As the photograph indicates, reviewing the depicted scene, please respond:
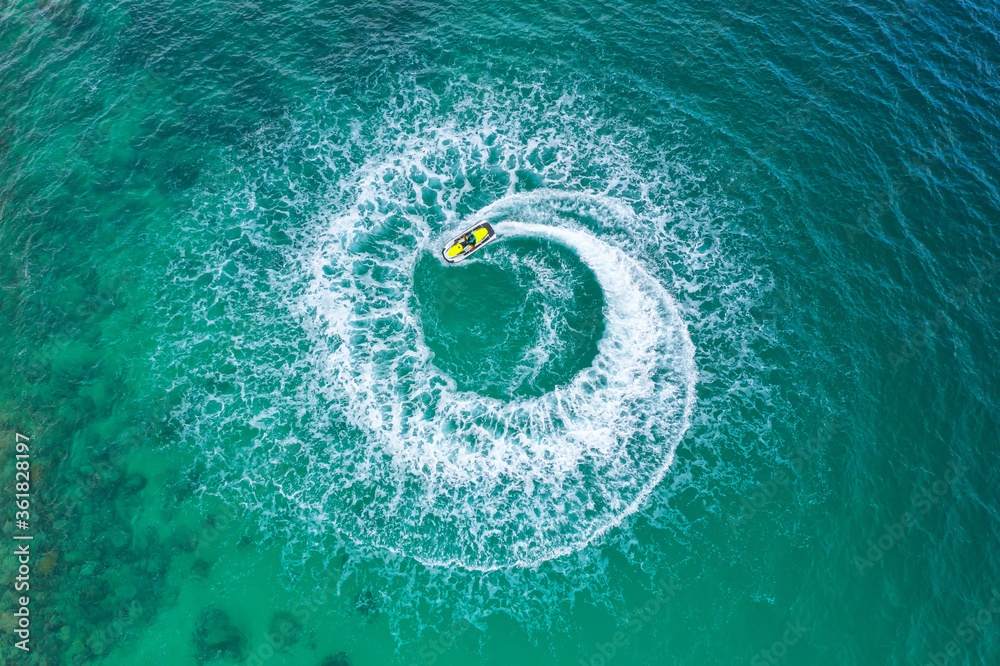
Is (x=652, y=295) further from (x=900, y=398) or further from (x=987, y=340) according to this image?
(x=987, y=340)

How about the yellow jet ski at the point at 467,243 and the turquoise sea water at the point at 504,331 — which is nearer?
the turquoise sea water at the point at 504,331

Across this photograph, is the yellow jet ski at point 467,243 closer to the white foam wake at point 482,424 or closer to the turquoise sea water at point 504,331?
the turquoise sea water at point 504,331

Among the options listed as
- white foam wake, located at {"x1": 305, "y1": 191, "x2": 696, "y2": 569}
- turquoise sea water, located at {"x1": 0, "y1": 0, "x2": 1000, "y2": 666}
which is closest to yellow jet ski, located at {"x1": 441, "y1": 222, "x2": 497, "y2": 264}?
turquoise sea water, located at {"x1": 0, "y1": 0, "x2": 1000, "y2": 666}

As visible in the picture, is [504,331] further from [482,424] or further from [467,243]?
[467,243]

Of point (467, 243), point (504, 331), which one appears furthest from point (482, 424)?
point (467, 243)

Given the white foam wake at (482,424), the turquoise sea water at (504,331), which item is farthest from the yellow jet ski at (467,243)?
the white foam wake at (482,424)

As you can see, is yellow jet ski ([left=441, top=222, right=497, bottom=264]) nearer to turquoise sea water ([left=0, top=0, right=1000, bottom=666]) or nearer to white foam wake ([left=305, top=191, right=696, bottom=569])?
turquoise sea water ([left=0, top=0, right=1000, bottom=666])
